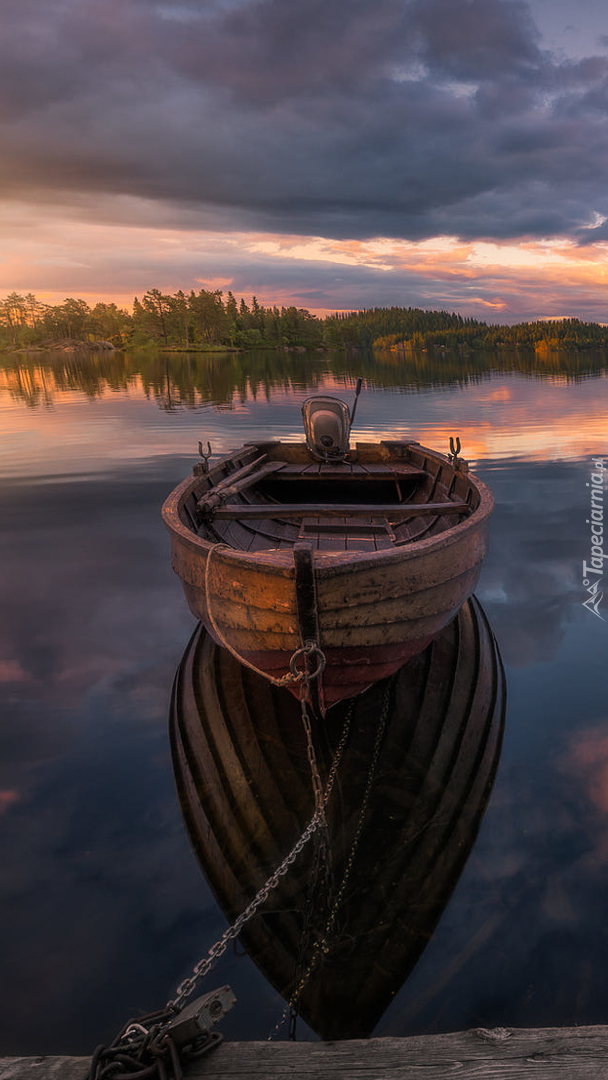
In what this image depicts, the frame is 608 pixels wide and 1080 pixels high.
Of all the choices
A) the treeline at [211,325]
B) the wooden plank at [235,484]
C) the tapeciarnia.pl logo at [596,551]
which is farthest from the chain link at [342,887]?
the treeline at [211,325]

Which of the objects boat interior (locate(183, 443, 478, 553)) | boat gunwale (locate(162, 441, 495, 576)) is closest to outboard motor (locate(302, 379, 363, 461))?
boat interior (locate(183, 443, 478, 553))

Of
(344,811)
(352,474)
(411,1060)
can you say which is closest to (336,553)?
(344,811)

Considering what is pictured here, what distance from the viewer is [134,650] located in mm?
8922

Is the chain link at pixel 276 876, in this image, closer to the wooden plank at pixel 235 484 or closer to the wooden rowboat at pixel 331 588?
the wooden rowboat at pixel 331 588

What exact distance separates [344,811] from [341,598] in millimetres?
2144

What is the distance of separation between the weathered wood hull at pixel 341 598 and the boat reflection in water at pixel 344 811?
932mm

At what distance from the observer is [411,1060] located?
248 centimetres

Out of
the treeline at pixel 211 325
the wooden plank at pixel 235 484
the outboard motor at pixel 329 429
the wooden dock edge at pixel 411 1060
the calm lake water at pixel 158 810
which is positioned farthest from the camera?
the treeline at pixel 211 325

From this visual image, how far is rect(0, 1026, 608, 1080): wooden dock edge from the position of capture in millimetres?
2404

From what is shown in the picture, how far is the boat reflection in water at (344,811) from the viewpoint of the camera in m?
3.94

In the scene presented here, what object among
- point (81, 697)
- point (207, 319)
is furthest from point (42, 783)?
point (207, 319)

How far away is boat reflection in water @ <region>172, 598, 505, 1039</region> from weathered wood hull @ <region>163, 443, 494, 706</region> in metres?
0.93

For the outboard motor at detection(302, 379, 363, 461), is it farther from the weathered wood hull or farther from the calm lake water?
the weathered wood hull

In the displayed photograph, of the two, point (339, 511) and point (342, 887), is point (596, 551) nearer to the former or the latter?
point (339, 511)
